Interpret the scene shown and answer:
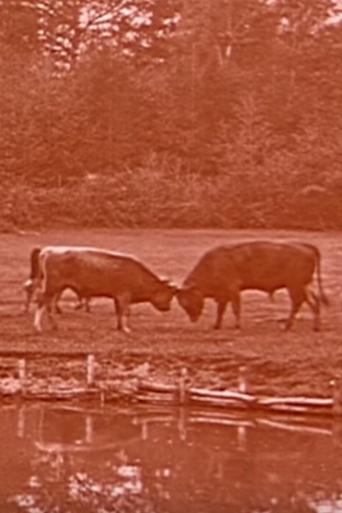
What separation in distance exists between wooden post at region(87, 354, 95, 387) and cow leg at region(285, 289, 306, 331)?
1.08 metres

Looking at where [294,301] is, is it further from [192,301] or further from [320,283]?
[192,301]

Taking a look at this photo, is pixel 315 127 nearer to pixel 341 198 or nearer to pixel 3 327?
pixel 341 198

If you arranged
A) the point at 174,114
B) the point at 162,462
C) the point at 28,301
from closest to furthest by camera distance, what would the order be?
the point at 162,462 → the point at 28,301 → the point at 174,114

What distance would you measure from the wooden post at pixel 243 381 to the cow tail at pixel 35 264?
4.16ft

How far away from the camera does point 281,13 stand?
794 centimetres

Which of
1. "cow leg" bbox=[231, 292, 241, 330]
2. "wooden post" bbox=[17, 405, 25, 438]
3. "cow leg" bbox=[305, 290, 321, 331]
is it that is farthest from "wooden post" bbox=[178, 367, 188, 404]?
"wooden post" bbox=[17, 405, 25, 438]

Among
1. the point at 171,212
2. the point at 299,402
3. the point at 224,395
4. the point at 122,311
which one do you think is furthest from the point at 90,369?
the point at 299,402

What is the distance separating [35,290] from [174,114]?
1270 millimetres

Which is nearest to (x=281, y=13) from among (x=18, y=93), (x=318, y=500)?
(x=18, y=93)

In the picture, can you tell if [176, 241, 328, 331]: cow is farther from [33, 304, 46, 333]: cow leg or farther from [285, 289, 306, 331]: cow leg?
[33, 304, 46, 333]: cow leg

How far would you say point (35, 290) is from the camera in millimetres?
7969

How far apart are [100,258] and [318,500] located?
95.9 inches

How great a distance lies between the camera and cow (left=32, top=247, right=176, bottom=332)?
7922mm

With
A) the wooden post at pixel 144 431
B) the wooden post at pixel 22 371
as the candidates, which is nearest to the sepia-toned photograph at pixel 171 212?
the wooden post at pixel 22 371
